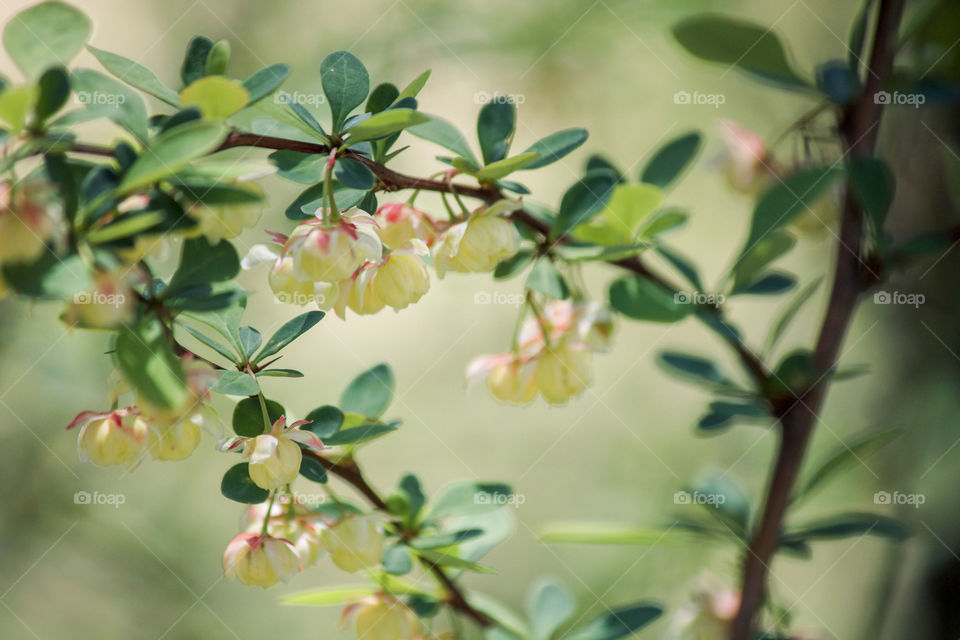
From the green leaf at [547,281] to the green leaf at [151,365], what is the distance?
30 cm

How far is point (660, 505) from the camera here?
1.60 meters

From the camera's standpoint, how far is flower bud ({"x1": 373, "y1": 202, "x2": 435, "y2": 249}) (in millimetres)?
613

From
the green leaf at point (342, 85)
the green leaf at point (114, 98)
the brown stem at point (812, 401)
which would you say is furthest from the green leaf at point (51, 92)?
the brown stem at point (812, 401)

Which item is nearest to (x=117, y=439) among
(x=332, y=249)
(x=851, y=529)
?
(x=332, y=249)

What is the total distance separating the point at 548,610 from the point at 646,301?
34 centimetres

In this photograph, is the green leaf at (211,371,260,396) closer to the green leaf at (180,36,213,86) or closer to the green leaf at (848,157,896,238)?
the green leaf at (180,36,213,86)

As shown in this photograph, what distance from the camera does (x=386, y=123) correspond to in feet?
1.56

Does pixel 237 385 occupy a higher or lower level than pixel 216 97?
lower

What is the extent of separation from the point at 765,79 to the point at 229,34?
132cm

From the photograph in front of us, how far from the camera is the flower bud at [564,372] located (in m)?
0.73

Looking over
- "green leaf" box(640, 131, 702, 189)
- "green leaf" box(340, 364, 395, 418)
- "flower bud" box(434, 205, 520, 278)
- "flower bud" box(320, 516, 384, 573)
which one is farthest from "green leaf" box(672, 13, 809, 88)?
"flower bud" box(320, 516, 384, 573)

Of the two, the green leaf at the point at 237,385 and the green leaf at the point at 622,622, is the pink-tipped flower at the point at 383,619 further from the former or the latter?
the green leaf at the point at 237,385

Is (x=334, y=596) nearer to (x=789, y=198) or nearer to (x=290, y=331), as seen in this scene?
(x=290, y=331)

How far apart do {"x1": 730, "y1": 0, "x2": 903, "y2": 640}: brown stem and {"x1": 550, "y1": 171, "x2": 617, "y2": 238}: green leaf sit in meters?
0.28
